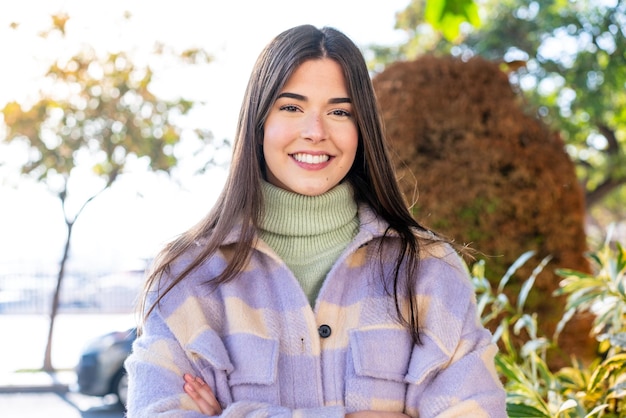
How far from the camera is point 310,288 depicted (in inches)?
82.4

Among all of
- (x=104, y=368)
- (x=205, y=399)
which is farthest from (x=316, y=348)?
(x=104, y=368)

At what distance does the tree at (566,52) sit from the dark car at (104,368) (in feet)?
21.1

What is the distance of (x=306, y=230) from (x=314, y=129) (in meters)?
0.27

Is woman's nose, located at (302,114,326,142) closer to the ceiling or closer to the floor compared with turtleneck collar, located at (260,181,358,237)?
closer to the ceiling

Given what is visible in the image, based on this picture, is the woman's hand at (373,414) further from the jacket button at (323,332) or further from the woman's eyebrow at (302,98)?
the woman's eyebrow at (302,98)

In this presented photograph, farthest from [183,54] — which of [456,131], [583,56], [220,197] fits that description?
[220,197]

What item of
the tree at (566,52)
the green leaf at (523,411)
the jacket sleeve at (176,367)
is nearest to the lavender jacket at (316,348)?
the jacket sleeve at (176,367)

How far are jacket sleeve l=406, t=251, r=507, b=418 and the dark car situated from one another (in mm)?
6435

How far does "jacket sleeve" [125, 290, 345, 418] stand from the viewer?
1.89 m

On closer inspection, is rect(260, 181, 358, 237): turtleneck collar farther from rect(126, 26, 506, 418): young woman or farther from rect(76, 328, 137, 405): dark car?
rect(76, 328, 137, 405): dark car

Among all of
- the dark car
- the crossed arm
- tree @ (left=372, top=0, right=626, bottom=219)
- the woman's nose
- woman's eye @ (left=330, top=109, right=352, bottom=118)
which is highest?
tree @ (left=372, top=0, right=626, bottom=219)

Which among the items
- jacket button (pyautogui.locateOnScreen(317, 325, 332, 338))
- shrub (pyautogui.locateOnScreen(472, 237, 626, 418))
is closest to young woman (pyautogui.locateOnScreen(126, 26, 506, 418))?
jacket button (pyautogui.locateOnScreen(317, 325, 332, 338))

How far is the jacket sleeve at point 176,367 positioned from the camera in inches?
74.2

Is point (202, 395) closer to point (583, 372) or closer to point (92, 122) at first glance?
point (583, 372)
